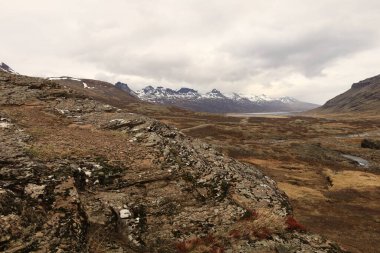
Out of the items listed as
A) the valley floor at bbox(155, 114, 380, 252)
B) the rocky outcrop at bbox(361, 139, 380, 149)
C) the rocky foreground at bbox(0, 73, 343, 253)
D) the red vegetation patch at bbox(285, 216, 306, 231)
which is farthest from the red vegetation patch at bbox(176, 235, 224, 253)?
the rocky outcrop at bbox(361, 139, 380, 149)

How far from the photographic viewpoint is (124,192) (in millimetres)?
19016

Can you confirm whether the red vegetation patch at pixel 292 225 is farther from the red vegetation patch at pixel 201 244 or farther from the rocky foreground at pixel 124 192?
the red vegetation patch at pixel 201 244

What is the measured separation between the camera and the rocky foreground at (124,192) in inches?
603

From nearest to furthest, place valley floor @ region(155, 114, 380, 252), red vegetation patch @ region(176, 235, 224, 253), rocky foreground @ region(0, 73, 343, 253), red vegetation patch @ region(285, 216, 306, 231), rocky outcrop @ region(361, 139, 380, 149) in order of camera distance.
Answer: rocky foreground @ region(0, 73, 343, 253) < red vegetation patch @ region(176, 235, 224, 253) < red vegetation patch @ region(285, 216, 306, 231) < valley floor @ region(155, 114, 380, 252) < rocky outcrop @ region(361, 139, 380, 149)

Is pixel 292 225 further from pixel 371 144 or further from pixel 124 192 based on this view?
pixel 371 144

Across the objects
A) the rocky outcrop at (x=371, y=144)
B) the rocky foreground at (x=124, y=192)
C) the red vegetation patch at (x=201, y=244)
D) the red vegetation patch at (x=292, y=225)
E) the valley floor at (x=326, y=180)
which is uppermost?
the rocky foreground at (x=124, y=192)

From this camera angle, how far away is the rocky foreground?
15.3 metres

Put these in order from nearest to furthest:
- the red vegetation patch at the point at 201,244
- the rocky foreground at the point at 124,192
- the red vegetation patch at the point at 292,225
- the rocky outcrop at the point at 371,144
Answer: the rocky foreground at the point at 124,192 < the red vegetation patch at the point at 201,244 < the red vegetation patch at the point at 292,225 < the rocky outcrop at the point at 371,144

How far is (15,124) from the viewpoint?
71.7 feet

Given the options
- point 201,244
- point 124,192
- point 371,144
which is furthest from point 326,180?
point 124,192

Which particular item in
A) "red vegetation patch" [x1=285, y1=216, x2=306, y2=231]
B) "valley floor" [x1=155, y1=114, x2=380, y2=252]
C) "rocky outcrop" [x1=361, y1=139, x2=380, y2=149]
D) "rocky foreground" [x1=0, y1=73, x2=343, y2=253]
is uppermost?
"rocky foreground" [x1=0, y1=73, x2=343, y2=253]

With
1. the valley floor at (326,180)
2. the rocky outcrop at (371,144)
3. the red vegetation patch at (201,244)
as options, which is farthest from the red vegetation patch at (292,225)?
the rocky outcrop at (371,144)

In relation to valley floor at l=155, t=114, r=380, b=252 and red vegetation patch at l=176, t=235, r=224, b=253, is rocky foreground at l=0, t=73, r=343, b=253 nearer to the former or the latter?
red vegetation patch at l=176, t=235, r=224, b=253

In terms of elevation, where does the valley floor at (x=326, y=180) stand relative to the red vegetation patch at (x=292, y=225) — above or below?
below
